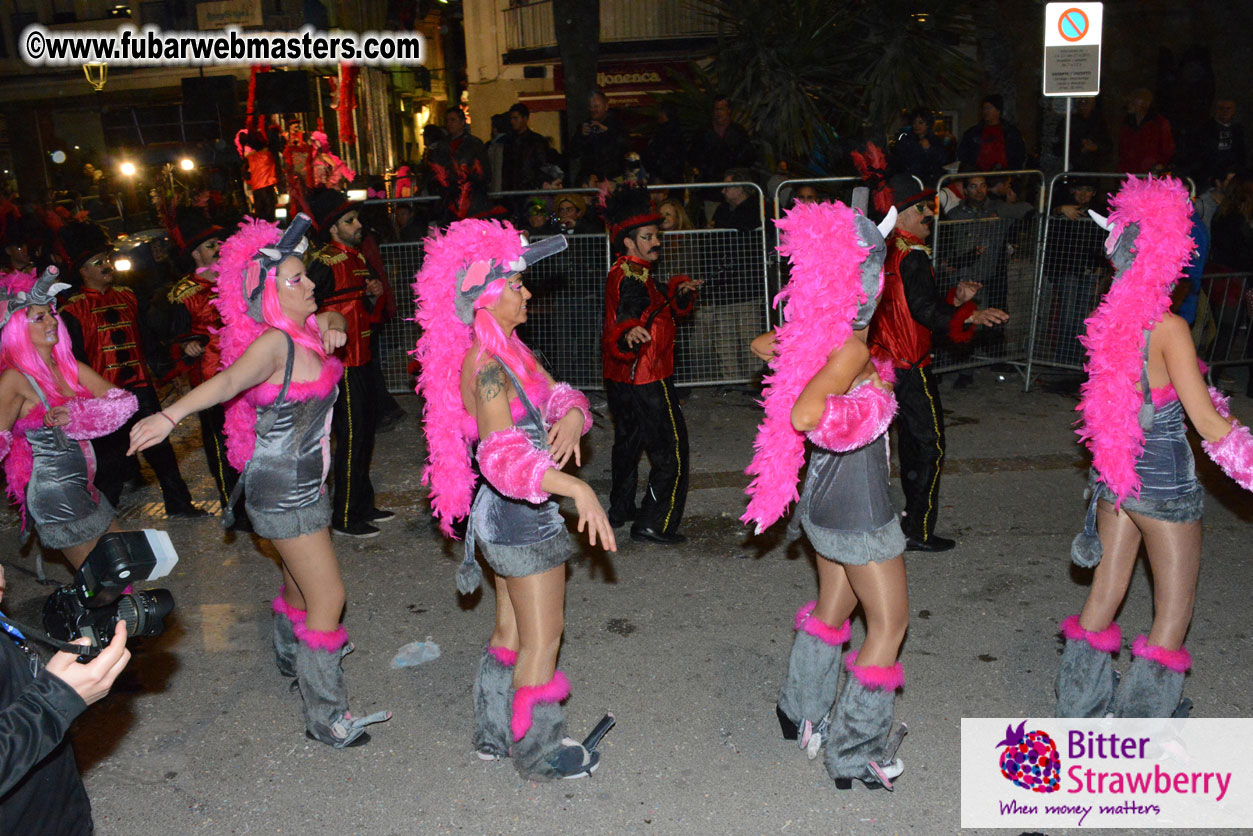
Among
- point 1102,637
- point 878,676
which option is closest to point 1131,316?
point 1102,637

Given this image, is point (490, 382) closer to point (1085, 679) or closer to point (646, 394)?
point (1085, 679)

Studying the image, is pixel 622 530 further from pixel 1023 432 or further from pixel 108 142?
pixel 108 142

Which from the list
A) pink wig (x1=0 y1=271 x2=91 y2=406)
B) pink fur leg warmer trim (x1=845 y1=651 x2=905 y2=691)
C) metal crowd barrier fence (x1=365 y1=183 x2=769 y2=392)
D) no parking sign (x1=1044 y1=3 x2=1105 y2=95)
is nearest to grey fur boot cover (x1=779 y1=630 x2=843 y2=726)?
pink fur leg warmer trim (x1=845 y1=651 x2=905 y2=691)

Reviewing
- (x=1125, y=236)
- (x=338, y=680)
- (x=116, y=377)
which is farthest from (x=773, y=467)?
(x=116, y=377)

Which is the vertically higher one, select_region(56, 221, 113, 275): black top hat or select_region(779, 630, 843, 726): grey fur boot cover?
select_region(56, 221, 113, 275): black top hat

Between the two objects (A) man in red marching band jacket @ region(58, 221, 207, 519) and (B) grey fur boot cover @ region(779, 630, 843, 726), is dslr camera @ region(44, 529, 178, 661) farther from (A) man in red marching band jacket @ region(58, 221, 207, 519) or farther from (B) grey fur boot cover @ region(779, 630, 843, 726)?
(A) man in red marching band jacket @ region(58, 221, 207, 519)

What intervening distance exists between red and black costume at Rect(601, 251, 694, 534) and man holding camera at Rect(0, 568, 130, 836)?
3.78 m

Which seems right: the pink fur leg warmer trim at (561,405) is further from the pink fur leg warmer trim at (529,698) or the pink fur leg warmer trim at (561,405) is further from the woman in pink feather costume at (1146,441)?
the woman in pink feather costume at (1146,441)

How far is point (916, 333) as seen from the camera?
17.9 feet

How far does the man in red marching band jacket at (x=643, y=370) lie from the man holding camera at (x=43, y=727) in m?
3.77

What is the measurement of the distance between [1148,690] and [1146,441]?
92 cm

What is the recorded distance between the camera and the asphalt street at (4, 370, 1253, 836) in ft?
12.0

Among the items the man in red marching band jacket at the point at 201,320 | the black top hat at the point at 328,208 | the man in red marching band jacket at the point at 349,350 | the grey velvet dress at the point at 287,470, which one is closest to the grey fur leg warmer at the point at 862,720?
the grey velvet dress at the point at 287,470

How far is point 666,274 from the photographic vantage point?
8969mm
